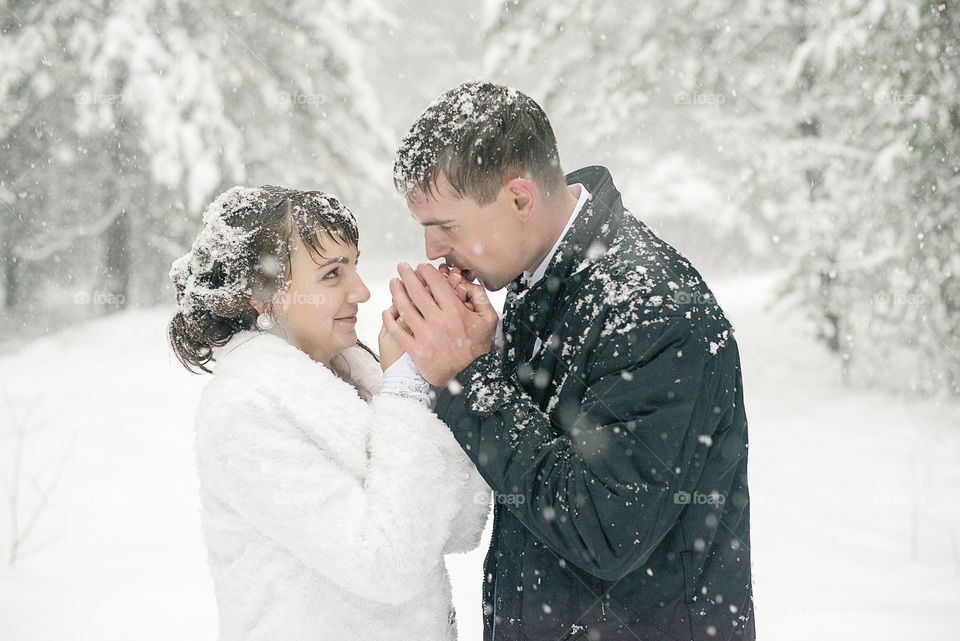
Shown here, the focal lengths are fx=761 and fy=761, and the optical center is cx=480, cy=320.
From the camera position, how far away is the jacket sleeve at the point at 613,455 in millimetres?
1683

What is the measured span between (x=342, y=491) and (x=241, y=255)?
2.55 feet

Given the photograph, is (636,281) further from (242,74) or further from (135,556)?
(242,74)

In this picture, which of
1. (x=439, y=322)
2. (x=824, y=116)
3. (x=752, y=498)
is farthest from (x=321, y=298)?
(x=824, y=116)

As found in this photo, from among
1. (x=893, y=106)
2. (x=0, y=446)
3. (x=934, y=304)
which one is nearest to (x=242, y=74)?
(x=0, y=446)

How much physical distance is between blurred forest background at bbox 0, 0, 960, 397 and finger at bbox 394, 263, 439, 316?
6870 millimetres

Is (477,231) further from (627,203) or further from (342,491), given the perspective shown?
(627,203)

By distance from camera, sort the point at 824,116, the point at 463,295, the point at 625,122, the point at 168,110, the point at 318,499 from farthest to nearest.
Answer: the point at 168,110, the point at 625,122, the point at 824,116, the point at 463,295, the point at 318,499

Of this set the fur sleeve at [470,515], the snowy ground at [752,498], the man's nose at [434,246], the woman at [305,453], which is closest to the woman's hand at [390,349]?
the woman at [305,453]

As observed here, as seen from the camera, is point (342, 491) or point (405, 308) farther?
point (405, 308)

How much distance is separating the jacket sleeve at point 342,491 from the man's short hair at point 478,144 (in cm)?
63

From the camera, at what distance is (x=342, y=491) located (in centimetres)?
186

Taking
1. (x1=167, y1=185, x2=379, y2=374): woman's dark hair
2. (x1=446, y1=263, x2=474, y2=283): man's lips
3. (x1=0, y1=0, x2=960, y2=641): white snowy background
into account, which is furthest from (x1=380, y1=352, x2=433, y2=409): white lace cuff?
(x1=0, y1=0, x2=960, y2=641): white snowy background

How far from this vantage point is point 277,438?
1891mm

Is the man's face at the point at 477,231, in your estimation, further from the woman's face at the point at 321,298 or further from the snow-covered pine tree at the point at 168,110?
the snow-covered pine tree at the point at 168,110
